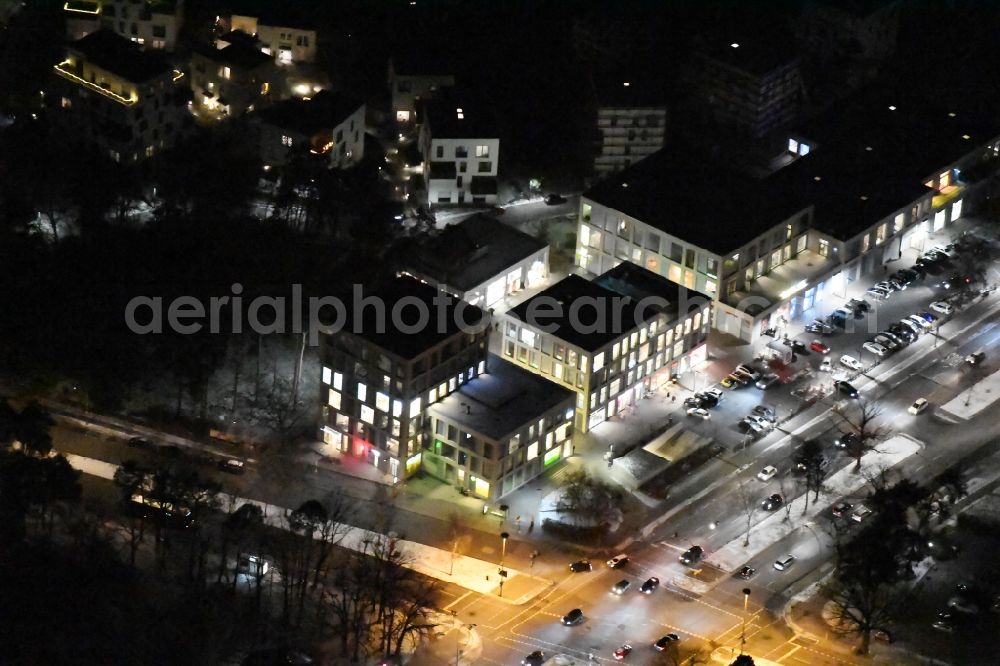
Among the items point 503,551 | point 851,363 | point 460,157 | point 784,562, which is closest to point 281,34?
point 460,157

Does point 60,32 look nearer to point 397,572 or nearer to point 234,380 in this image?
point 234,380

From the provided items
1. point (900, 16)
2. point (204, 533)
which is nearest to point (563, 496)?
point (204, 533)

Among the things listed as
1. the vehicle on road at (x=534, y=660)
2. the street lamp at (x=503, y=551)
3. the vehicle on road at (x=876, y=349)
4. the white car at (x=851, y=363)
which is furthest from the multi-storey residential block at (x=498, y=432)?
the vehicle on road at (x=876, y=349)

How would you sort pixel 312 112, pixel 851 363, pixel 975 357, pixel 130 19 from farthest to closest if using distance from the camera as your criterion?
pixel 130 19 → pixel 312 112 → pixel 975 357 → pixel 851 363

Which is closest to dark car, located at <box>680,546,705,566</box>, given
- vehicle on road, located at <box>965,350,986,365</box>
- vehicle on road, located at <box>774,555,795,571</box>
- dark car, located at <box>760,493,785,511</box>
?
vehicle on road, located at <box>774,555,795,571</box>

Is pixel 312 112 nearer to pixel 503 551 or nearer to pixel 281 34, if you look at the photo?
pixel 281 34
